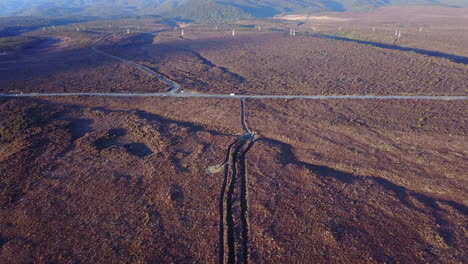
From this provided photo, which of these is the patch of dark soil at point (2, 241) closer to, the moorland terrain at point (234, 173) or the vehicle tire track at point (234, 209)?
the moorland terrain at point (234, 173)

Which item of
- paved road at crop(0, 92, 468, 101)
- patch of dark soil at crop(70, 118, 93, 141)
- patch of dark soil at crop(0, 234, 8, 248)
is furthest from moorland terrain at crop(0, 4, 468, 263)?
paved road at crop(0, 92, 468, 101)

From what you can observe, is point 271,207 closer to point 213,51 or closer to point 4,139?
point 4,139

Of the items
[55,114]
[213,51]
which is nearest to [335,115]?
[55,114]

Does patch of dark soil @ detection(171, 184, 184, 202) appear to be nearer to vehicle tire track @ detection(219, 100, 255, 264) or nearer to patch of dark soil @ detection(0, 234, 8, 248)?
vehicle tire track @ detection(219, 100, 255, 264)

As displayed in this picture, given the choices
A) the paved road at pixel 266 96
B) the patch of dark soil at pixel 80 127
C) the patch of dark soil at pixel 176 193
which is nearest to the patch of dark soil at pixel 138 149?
the patch of dark soil at pixel 176 193

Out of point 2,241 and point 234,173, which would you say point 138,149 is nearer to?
point 234,173

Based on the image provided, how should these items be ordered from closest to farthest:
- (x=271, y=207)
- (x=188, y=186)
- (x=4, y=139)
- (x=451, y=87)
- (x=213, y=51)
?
(x=271, y=207), (x=188, y=186), (x=4, y=139), (x=451, y=87), (x=213, y=51)

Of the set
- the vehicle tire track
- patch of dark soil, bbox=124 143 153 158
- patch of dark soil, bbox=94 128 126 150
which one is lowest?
the vehicle tire track

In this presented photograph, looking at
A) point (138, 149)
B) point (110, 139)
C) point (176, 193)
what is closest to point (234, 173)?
point (176, 193)
